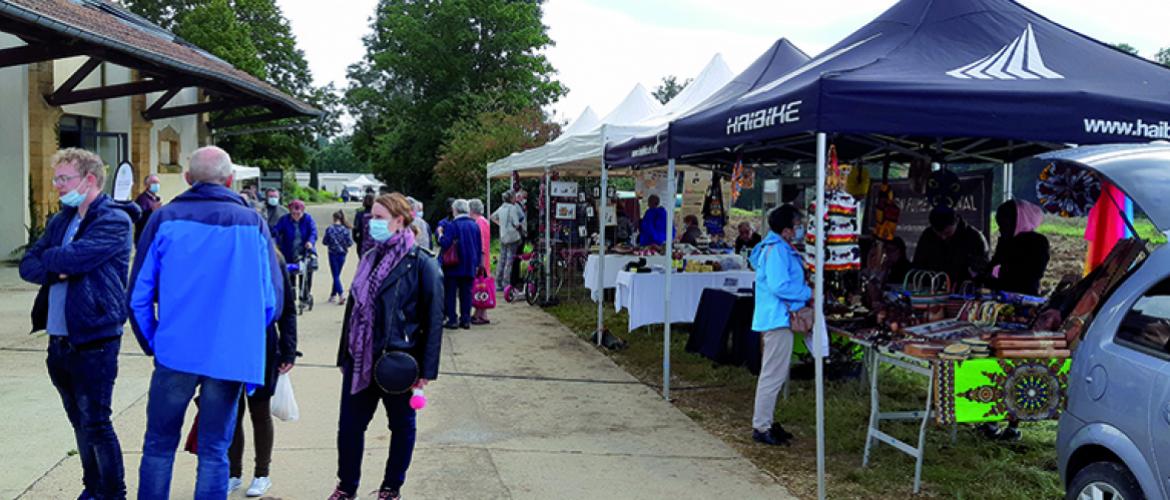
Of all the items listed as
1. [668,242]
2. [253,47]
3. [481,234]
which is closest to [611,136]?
[668,242]

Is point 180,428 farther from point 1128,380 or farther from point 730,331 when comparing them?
point 730,331

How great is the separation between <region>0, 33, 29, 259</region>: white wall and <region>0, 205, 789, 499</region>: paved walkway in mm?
8432

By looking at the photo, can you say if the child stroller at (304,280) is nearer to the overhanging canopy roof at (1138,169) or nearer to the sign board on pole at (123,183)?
the sign board on pole at (123,183)

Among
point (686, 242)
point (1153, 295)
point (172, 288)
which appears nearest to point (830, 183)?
point (1153, 295)

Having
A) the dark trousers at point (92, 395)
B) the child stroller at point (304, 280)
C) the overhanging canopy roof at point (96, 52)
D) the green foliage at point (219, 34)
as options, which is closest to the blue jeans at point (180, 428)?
the dark trousers at point (92, 395)

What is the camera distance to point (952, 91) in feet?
16.9

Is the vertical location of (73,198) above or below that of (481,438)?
above

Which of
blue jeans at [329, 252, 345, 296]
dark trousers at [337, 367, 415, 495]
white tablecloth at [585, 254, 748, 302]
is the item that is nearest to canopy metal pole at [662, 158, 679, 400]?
dark trousers at [337, 367, 415, 495]

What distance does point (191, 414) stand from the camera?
6.57 metres

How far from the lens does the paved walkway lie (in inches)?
209

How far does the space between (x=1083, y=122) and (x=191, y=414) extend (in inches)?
244

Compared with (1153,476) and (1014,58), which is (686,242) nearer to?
(1014,58)

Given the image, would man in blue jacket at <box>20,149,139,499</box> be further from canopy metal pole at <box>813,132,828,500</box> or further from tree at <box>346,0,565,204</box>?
tree at <box>346,0,565,204</box>

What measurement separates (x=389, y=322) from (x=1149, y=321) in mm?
3416
